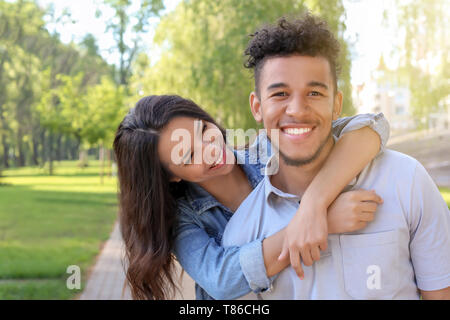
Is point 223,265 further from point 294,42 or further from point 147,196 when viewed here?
point 294,42

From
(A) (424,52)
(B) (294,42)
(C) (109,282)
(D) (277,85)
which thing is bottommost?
(C) (109,282)

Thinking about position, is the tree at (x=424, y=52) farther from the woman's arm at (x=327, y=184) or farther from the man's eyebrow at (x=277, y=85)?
the man's eyebrow at (x=277, y=85)

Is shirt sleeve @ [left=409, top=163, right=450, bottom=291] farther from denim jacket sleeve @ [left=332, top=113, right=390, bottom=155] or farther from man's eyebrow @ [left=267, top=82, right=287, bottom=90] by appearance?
man's eyebrow @ [left=267, top=82, right=287, bottom=90]

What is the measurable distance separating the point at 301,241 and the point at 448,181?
16336 mm

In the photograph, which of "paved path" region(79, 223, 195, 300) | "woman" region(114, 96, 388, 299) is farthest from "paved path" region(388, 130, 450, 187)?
"woman" region(114, 96, 388, 299)

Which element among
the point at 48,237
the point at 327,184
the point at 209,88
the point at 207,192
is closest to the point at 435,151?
the point at 209,88

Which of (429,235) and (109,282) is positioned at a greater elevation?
(429,235)

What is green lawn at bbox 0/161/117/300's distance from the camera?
18.6ft

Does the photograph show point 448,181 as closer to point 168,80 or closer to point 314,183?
point 168,80

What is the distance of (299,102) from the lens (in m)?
1.66

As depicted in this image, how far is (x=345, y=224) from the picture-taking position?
160 centimetres

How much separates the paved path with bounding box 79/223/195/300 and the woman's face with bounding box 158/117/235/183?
230cm

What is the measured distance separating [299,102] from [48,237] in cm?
832
